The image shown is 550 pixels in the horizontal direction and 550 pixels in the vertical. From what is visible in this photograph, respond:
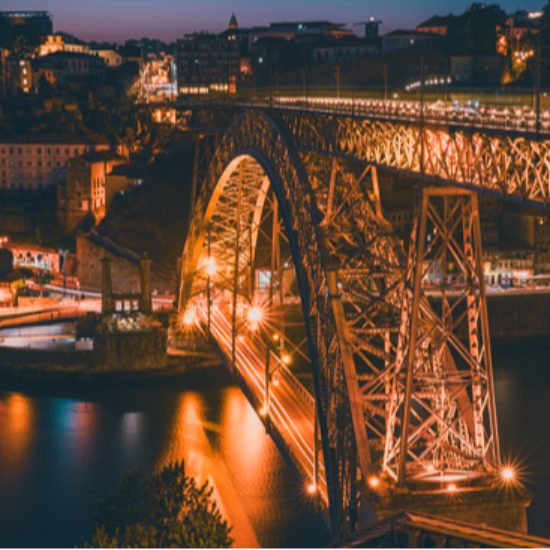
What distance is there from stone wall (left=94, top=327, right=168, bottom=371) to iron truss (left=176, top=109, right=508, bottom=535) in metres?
10.1

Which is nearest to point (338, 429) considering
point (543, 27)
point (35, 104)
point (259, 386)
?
point (259, 386)

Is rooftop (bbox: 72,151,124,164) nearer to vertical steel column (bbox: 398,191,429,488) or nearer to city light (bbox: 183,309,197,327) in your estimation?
city light (bbox: 183,309,197,327)

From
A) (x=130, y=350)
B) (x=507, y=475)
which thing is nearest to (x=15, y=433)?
(x=130, y=350)

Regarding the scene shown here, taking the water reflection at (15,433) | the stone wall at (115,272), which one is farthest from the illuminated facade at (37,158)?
the water reflection at (15,433)

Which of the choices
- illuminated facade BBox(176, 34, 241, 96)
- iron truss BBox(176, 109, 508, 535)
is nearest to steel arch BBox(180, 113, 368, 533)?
iron truss BBox(176, 109, 508, 535)

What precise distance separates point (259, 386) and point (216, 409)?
4738 millimetres

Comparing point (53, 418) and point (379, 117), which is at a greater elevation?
point (379, 117)

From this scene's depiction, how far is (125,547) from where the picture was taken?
12484 mm

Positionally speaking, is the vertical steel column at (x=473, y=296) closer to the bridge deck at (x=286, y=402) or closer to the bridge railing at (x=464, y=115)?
the bridge railing at (x=464, y=115)

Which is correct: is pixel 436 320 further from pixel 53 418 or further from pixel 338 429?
pixel 53 418

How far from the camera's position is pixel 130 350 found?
26.6m

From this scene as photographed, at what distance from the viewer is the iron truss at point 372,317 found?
10.7 m

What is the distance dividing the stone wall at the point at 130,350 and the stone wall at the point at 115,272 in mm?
4484

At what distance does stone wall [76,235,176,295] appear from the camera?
31.4m
